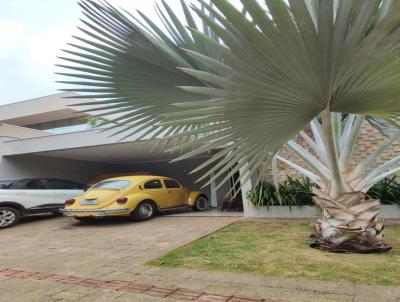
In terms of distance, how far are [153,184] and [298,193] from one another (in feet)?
14.3

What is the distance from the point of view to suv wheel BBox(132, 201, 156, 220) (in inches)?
362

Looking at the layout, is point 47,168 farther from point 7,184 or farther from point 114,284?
point 114,284

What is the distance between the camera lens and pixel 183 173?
15.5m

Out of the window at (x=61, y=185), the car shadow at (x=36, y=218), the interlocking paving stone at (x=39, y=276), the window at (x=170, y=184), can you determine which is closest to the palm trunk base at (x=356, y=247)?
the interlocking paving stone at (x=39, y=276)

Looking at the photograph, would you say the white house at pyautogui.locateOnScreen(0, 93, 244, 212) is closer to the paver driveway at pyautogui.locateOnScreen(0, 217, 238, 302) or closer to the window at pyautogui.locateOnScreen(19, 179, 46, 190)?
the window at pyautogui.locateOnScreen(19, 179, 46, 190)

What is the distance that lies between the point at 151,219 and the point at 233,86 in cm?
781

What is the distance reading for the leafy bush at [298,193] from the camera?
7465 millimetres

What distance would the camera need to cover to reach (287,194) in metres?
8.26

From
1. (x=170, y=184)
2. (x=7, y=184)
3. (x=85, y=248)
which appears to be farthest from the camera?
(x=170, y=184)

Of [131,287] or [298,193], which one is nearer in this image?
[131,287]

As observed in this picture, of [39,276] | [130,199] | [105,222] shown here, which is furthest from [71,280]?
[105,222]

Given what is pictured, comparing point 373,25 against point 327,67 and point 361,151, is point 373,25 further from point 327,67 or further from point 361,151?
point 361,151

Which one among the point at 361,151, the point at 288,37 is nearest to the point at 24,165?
the point at 361,151

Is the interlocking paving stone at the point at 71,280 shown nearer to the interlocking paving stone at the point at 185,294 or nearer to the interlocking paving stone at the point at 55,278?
the interlocking paving stone at the point at 55,278
